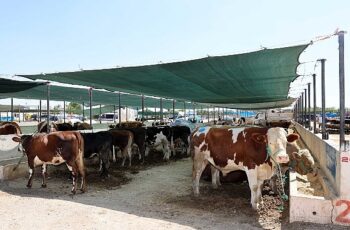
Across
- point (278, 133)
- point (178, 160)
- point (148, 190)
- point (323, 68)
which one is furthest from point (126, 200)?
point (178, 160)

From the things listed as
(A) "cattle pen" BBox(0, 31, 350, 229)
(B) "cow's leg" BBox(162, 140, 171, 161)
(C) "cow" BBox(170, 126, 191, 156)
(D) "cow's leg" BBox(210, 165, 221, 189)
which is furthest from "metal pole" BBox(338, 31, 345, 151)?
(C) "cow" BBox(170, 126, 191, 156)

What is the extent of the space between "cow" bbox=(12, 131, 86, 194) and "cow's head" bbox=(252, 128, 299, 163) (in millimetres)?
4066

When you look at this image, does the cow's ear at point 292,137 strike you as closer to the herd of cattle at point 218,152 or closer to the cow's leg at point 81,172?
the herd of cattle at point 218,152

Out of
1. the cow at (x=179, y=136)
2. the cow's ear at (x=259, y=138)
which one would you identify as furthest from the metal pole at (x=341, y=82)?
the cow at (x=179, y=136)

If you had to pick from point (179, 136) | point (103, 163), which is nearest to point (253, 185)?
point (103, 163)

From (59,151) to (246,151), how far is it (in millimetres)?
4227

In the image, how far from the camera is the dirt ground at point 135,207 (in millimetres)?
5770

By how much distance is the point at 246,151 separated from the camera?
7188mm

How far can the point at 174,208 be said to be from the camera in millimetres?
6770

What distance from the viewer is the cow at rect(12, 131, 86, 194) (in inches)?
325

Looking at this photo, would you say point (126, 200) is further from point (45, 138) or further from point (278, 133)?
point (278, 133)

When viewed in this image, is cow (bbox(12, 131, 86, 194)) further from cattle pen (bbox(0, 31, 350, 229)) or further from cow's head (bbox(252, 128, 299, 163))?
cow's head (bbox(252, 128, 299, 163))

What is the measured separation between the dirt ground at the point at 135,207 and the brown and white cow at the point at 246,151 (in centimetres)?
53

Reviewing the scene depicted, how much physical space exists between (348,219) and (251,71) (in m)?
4.68
